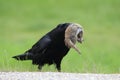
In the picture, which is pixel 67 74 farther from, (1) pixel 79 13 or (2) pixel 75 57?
(1) pixel 79 13

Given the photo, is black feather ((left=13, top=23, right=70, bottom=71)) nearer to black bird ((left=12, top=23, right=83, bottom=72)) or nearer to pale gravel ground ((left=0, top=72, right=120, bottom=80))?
black bird ((left=12, top=23, right=83, bottom=72))

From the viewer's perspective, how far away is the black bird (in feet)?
44.4

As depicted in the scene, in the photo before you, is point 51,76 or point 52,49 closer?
point 51,76

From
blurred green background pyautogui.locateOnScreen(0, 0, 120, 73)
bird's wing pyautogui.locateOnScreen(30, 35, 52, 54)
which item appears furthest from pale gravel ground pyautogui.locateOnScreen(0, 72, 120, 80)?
blurred green background pyautogui.locateOnScreen(0, 0, 120, 73)

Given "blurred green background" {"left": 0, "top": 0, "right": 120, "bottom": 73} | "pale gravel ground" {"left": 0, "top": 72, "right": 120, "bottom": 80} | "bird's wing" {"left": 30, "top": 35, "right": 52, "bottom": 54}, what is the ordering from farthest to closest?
"blurred green background" {"left": 0, "top": 0, "right": 120, "bottom": 73}, "bird's wing" {"left": 30, "top": 35, "right": 52, "bottom": 54}, "pale gravel ground" {"left": 0, "top": 72, "right": 120, "bottom": 80}

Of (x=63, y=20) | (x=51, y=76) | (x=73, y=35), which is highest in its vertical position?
(x=73, y=35)

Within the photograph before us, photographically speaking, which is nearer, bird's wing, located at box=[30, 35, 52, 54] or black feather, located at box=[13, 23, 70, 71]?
black feather, located at box=[13, 23, 70, 71]

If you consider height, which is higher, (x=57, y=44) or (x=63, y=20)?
(x=57, y=44)

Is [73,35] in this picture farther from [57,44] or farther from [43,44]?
[43,44]

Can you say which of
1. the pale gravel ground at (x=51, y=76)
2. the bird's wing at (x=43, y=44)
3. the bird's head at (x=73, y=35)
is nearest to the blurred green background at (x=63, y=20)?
the bird's wing at (x=43, y=44)

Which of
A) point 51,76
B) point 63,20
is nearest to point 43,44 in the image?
point 51,76

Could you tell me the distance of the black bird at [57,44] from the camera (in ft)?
44.4

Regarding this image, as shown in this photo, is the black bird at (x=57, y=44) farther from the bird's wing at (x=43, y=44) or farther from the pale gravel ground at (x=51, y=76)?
the pale gravel ground at (x=51, y=76)

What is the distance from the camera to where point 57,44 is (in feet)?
45.0
